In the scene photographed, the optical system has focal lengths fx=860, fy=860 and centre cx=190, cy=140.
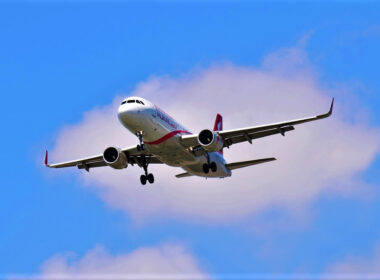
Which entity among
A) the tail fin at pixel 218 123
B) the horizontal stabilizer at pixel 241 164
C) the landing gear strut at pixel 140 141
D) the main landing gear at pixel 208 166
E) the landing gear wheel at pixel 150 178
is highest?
the tail fin at pixel 218 123

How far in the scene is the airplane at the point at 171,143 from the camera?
52.0 metres

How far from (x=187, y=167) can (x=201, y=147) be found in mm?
2642

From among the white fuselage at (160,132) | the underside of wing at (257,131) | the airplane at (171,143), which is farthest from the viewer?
the underside of wing at (257,131)

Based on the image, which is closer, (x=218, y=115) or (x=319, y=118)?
(x=319, y=118)

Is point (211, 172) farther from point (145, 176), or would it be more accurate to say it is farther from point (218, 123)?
point (218, 123)

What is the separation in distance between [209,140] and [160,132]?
3.26 meters

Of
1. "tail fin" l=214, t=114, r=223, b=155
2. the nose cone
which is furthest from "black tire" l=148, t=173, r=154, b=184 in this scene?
"tail fin" l=214, t=114, r=223, b=155

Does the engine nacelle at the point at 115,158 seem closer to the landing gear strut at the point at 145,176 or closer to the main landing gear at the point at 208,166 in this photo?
the landing gear strut at the point at 145,176

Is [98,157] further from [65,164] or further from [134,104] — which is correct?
[134,104]

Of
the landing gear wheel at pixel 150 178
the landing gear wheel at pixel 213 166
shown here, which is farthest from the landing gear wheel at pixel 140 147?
the landing gear wheel at pixel 213 166

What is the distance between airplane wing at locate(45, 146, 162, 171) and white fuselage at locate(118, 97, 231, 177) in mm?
2273

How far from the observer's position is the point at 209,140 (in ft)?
178

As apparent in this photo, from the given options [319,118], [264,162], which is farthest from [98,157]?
[319,118]

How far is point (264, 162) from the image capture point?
58625 millimetres
